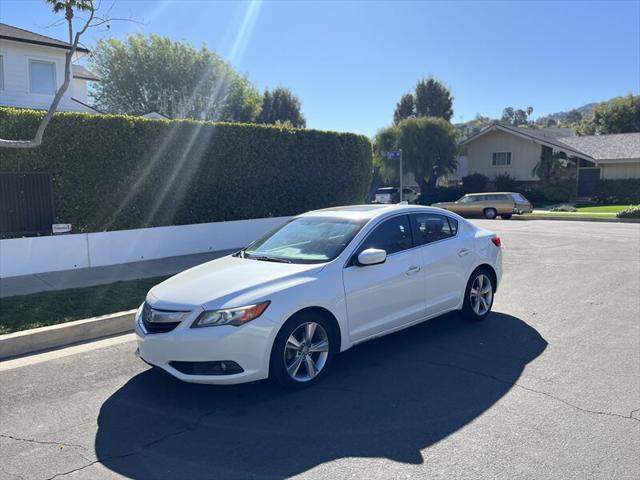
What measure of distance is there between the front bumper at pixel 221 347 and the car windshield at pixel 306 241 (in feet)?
3.39

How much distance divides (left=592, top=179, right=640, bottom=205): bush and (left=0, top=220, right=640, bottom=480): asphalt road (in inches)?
1258

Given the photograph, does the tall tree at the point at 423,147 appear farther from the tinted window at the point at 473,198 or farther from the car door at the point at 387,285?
the car door at the point at 387,285

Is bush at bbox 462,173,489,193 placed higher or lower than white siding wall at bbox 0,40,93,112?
lower

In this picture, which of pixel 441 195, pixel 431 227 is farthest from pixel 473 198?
pixel 431 227

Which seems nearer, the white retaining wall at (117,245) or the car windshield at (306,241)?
the car windshield at (306,241)

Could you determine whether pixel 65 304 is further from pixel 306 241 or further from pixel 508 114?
pixel 508 114

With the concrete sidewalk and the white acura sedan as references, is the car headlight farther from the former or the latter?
the concrete sidewalk

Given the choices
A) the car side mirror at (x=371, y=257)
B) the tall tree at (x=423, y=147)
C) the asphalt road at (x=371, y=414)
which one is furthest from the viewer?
the tall tree at (x=423, y=147)

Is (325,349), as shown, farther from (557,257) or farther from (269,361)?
(557,257)

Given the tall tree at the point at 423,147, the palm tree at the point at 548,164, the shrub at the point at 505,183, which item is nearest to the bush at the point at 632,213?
the palm tree at the point at 548,164

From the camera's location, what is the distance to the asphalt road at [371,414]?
339cm

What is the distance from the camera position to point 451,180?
1837 inches

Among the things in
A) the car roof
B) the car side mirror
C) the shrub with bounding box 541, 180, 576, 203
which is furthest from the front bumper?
the shrub with bounding box 541, 180, 576, 203

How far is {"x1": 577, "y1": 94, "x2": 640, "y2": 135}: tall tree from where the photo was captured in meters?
56.7
